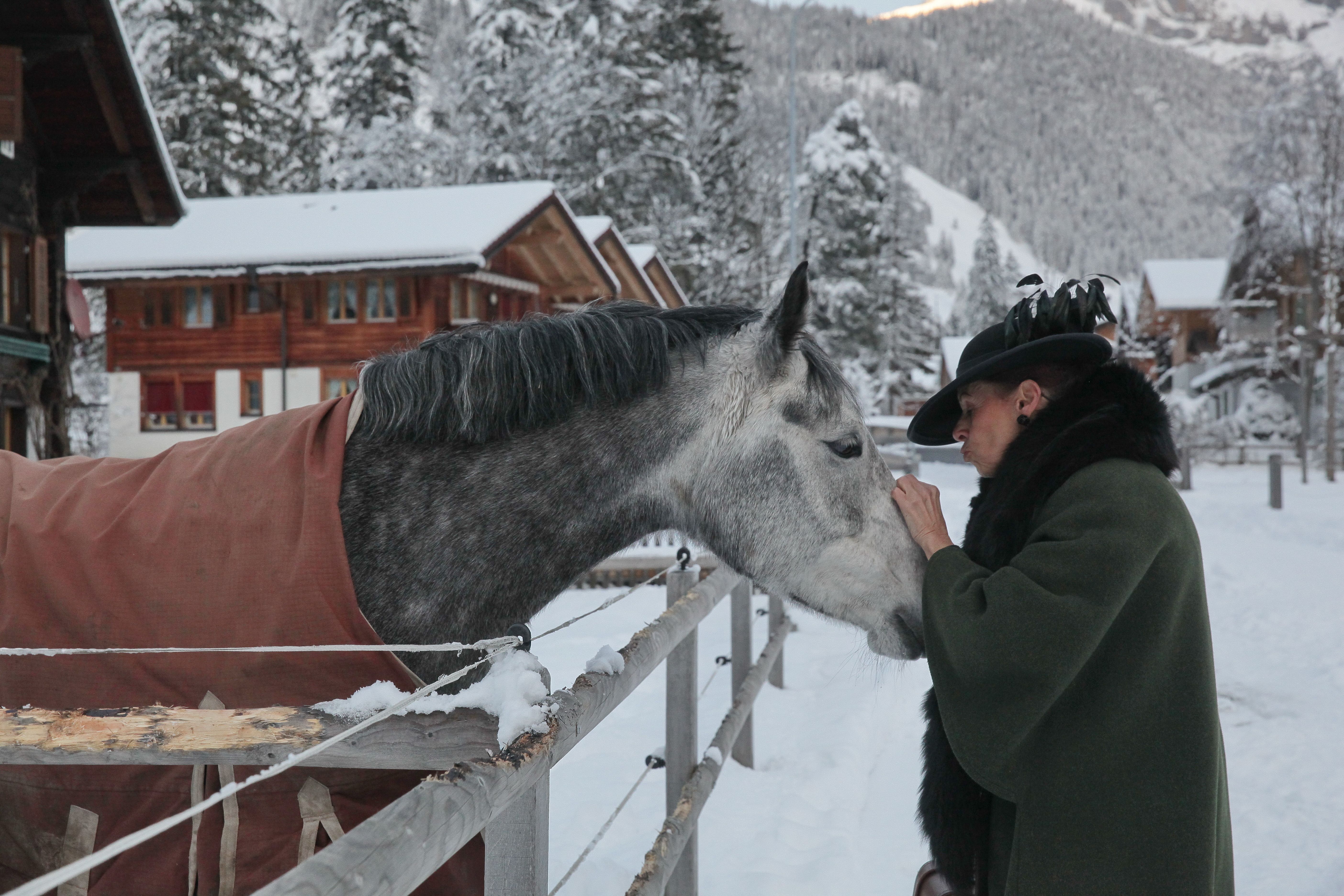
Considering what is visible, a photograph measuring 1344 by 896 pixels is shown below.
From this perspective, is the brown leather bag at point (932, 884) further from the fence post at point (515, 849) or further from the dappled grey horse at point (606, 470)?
the fence post at point (515, 849)

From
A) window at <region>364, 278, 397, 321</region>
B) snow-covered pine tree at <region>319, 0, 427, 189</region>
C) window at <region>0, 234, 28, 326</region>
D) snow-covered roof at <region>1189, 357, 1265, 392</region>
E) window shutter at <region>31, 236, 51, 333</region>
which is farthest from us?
snow-covered pine tree at <region>319, 0, 427, 189</region>

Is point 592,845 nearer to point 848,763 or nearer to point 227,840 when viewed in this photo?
point 227,840

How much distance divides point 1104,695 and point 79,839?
218cm

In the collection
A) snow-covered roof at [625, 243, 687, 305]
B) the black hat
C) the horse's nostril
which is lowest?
the horse's nostril

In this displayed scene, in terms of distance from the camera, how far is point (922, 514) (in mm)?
2186

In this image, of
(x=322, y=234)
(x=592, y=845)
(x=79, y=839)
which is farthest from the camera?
(x=322, y=234)

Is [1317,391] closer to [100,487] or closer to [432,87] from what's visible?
[100,487]

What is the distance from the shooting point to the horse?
194cm

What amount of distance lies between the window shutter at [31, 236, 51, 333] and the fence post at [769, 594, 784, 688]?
10.7m

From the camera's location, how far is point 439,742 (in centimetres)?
157

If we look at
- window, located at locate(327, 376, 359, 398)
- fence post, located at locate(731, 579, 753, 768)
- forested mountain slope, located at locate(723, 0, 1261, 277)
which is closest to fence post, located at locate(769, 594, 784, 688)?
fence post, located at locate(731, 579, 753, 768)

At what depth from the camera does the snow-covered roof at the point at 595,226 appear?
20.4 meters

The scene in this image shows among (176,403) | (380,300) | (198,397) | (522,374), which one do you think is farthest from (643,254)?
(522,374)

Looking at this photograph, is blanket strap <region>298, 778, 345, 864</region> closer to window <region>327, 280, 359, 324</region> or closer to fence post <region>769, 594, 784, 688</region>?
fence post <region>769, 594, 784, 688</region>
